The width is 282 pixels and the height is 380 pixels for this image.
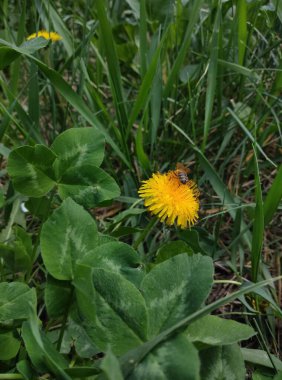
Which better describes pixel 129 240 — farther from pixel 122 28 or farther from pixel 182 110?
pixel 122 28

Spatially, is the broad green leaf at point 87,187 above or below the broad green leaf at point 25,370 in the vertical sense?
above

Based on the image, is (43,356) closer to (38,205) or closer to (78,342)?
(78,342)

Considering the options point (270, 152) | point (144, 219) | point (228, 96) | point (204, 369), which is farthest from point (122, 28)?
point (204, 369)

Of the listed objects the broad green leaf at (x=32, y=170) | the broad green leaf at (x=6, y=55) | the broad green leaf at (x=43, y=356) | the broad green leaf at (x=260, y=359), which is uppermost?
the broad green leaf at (x=6, y=55)

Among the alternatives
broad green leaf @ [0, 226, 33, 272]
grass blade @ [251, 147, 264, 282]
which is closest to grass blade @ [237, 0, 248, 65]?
grass blade @ [251, 147, 264, 282]

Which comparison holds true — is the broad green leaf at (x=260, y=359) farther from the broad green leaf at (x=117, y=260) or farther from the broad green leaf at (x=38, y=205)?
the broad green leaf at (x=38, y=205)

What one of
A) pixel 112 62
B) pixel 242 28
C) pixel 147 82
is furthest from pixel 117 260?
pixel 242 28

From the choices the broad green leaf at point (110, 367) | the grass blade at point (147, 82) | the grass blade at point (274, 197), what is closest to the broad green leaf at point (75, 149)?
the grass blade at point (147, 82)
